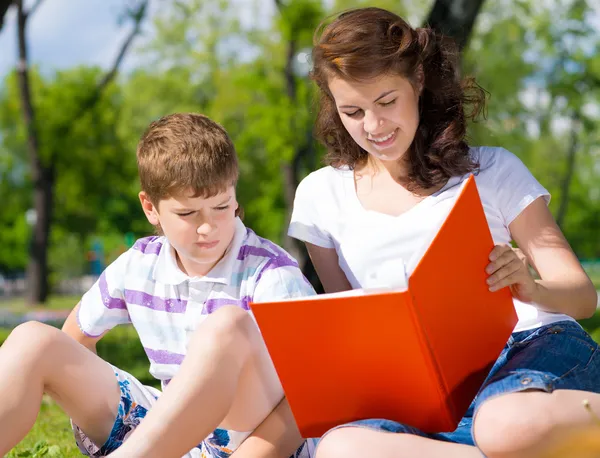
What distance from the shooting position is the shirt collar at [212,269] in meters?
2.41

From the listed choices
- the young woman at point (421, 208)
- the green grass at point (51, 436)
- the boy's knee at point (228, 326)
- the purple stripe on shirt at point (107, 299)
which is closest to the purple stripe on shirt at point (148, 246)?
the purple stripe on shirt at point (107, 299)

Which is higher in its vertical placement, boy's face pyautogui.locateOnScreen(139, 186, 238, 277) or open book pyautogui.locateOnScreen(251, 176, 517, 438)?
boy's face pyautogui.locateOnScreen(139, 186, 238, 277)

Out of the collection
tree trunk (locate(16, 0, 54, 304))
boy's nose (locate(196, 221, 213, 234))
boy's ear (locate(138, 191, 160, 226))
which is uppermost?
boy's ear (locate(138, 191, 160, 226))

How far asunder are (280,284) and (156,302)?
420 mm

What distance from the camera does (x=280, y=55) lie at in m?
19.3

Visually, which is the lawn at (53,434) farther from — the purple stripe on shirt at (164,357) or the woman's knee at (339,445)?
the woman's knee at (339,445)

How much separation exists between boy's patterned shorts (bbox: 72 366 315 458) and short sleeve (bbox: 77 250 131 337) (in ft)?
0.75

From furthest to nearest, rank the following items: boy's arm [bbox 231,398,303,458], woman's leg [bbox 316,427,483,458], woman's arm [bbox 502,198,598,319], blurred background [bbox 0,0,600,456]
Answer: blurred background [bbox 0,0,600,456], woman's arm [bbox 502,198,598,319], boy's arm [bbox 231,398,303,458], woman's leg [bbox 316,427,483,458]

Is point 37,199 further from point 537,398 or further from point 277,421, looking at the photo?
point 537,398

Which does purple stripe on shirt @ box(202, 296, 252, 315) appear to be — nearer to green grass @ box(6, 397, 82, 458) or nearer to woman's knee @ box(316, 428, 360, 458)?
woman's knee @ box(316, 428, 360, 458)

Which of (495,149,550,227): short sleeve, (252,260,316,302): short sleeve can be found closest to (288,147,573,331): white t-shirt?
(495,149,550,227): short sleeve

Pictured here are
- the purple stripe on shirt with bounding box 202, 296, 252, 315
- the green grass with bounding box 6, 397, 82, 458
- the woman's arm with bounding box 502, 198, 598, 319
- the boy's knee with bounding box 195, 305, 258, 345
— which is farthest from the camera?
the green grass with bounding box 6, 397, 82, 458

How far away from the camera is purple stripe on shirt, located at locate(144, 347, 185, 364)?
7.89ft

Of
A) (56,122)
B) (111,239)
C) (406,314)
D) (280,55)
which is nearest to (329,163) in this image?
(406,314)
